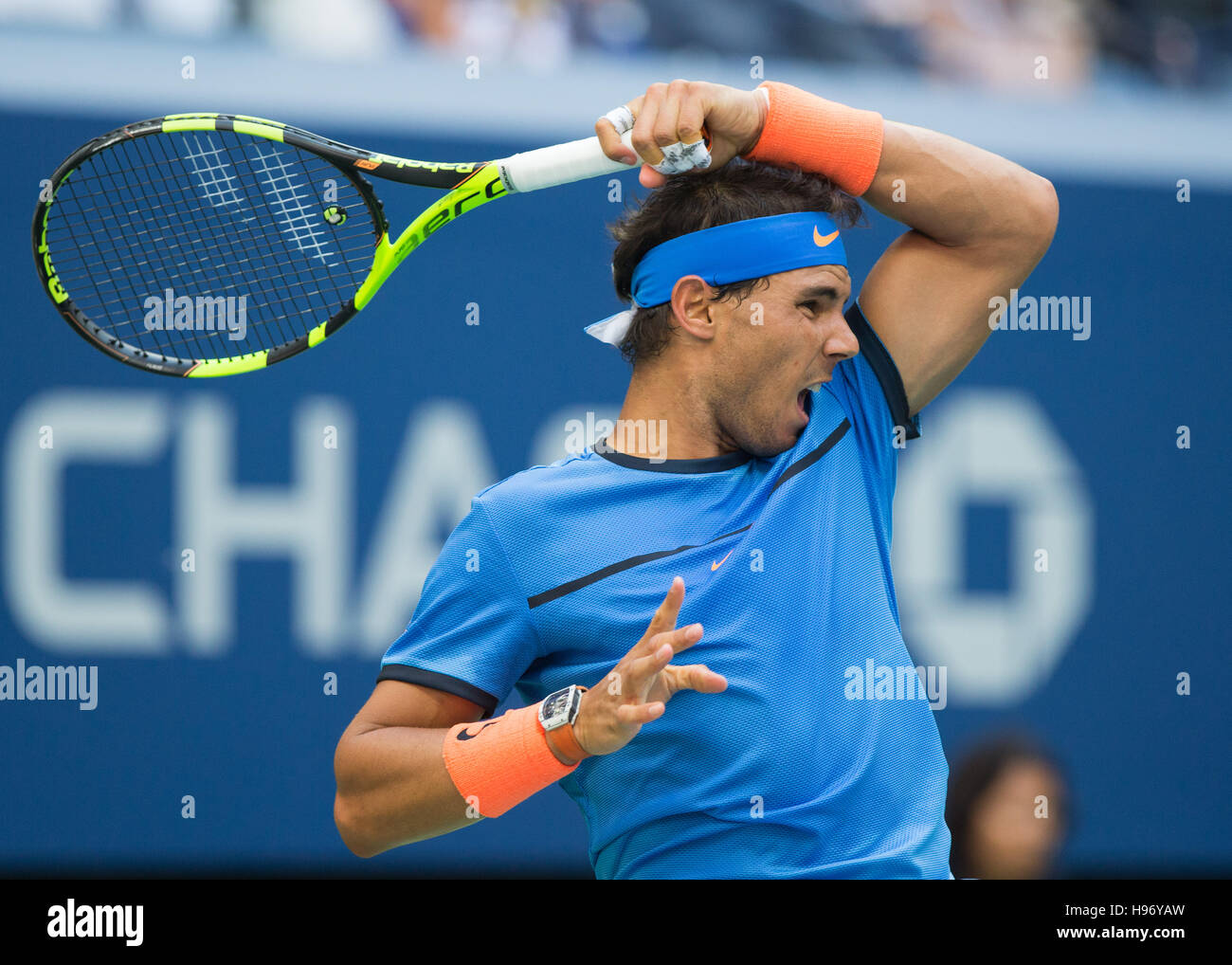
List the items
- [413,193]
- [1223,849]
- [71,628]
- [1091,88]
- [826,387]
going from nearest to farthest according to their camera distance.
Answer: [826,387], [71,628], [413,193], [1223,849], [1091,88]

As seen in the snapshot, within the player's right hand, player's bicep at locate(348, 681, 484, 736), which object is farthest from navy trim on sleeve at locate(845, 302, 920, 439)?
player's bicep at locate(348, 681, 484, 736)

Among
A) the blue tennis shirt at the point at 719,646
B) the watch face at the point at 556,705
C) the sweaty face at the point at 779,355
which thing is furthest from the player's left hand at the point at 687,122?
the watch face at the point at 556,705

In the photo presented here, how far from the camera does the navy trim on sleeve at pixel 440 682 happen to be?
2.27m

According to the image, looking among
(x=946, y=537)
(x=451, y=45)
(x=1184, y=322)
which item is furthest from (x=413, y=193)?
(x=1184, y=322)

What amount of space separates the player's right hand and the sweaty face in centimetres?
48

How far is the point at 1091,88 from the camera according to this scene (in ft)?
18.3

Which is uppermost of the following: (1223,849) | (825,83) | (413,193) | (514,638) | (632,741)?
(825,83)

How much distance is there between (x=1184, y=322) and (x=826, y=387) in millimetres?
3375

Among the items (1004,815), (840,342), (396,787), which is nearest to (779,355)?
(840,342)

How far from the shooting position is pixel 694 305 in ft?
8.31

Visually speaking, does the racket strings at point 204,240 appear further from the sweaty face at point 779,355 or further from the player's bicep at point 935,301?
the player's bicep at point 935,301

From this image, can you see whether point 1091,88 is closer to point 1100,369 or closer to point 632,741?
point 1100,369

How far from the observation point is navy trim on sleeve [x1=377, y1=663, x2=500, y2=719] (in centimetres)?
227

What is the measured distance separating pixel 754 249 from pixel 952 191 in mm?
406
